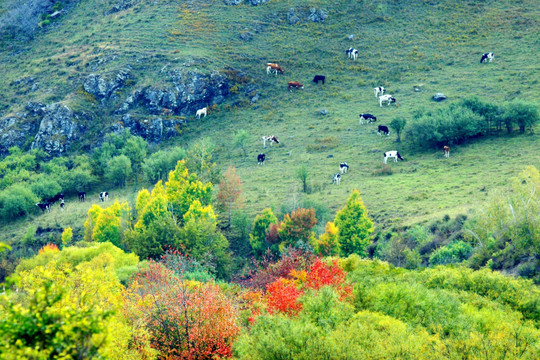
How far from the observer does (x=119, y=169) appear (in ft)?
276

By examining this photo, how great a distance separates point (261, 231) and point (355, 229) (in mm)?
11993

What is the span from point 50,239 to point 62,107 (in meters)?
38.1

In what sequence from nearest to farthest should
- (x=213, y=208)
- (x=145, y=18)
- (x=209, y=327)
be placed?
(x=209, y=327)
(x=213, y=208)
(x=145, y=18)

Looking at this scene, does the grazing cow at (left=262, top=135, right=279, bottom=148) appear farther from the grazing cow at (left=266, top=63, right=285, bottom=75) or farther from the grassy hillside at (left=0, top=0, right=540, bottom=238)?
the grazing cow at (left=266, top=63, right=285, bottom=75)

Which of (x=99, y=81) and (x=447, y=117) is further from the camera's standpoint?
(x=99, y=81)

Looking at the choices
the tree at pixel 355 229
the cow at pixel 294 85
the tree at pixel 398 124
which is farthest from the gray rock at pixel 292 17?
the tree at pixel 355 229

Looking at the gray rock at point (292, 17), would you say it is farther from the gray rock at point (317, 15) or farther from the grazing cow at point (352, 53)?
the grazing cow at point (352, 53)

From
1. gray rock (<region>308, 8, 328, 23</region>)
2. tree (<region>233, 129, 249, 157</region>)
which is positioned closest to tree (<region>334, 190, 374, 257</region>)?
tree (<region>233, 129, 249, 157</region>)

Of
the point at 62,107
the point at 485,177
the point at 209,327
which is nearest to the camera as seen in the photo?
the point at 209,327

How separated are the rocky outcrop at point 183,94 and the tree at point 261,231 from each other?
48.9m

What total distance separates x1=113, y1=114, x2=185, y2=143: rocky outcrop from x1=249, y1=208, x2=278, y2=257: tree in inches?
1757

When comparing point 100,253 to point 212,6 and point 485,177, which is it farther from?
point 212,6

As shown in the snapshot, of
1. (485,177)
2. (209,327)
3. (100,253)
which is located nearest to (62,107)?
(100,253)

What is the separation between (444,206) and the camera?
5209cm
